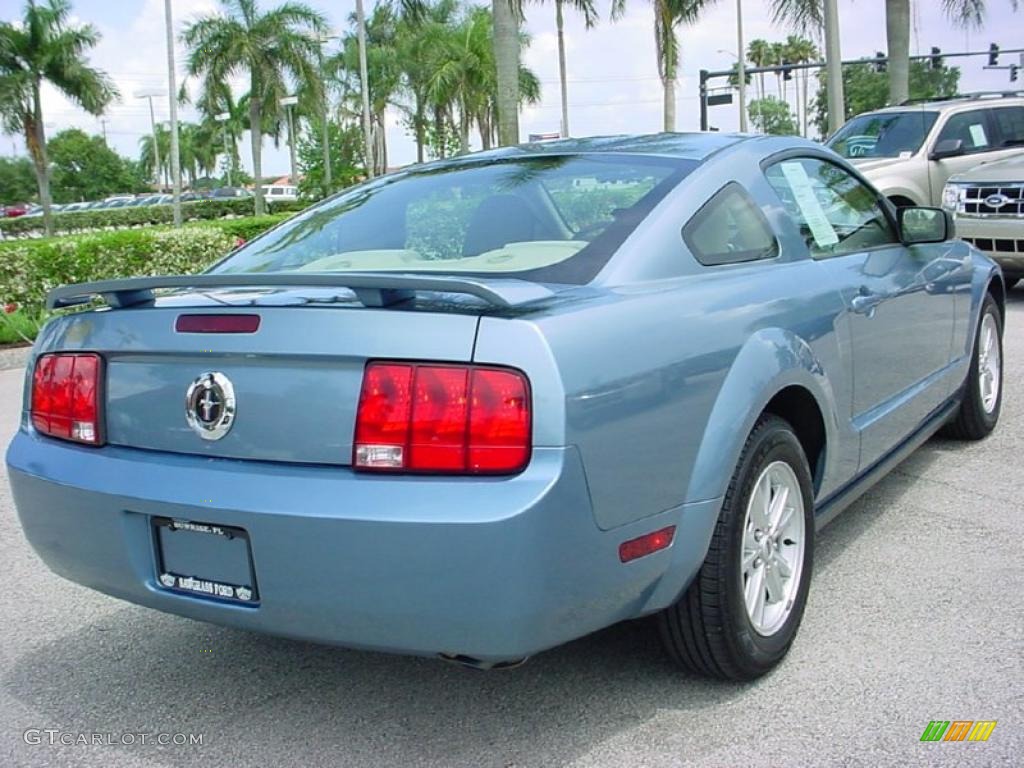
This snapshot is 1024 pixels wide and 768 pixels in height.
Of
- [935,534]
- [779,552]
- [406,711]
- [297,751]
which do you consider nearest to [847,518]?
[935,534]

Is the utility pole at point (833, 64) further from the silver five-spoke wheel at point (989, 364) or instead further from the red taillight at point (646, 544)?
the red taillight at point (646, 544)

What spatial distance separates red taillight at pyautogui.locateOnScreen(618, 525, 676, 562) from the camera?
2564 millimetres

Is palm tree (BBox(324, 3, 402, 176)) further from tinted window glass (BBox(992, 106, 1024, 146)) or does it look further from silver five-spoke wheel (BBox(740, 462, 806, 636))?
silver five-spoke wheel (BBox(740, 462, 806, 636))

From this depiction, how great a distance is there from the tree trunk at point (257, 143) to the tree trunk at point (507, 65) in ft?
73.6

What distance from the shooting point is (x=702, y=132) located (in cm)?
385

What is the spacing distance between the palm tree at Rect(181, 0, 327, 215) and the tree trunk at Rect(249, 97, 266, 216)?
76cm

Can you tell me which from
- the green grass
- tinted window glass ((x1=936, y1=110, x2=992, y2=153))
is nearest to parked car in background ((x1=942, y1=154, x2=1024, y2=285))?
tinted window glass ((x1=936, y1=110, x2=992, y2=153))

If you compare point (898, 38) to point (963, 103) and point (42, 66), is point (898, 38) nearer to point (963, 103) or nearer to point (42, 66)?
point (963, 103)

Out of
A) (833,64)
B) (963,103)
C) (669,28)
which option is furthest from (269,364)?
(669,28)

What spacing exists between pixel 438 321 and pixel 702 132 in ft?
5.80

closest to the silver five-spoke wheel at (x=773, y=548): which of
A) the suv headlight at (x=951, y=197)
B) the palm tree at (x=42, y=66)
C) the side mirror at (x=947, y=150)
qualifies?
the suv headlight at (x=951, y=197)

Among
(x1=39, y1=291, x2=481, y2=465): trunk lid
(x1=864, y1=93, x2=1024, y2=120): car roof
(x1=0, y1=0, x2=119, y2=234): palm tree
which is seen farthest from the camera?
(x1=0, y1=0, x2=119, y2=234): palm tree

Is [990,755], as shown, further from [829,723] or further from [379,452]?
[379,452]

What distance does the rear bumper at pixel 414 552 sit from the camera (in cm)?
235
